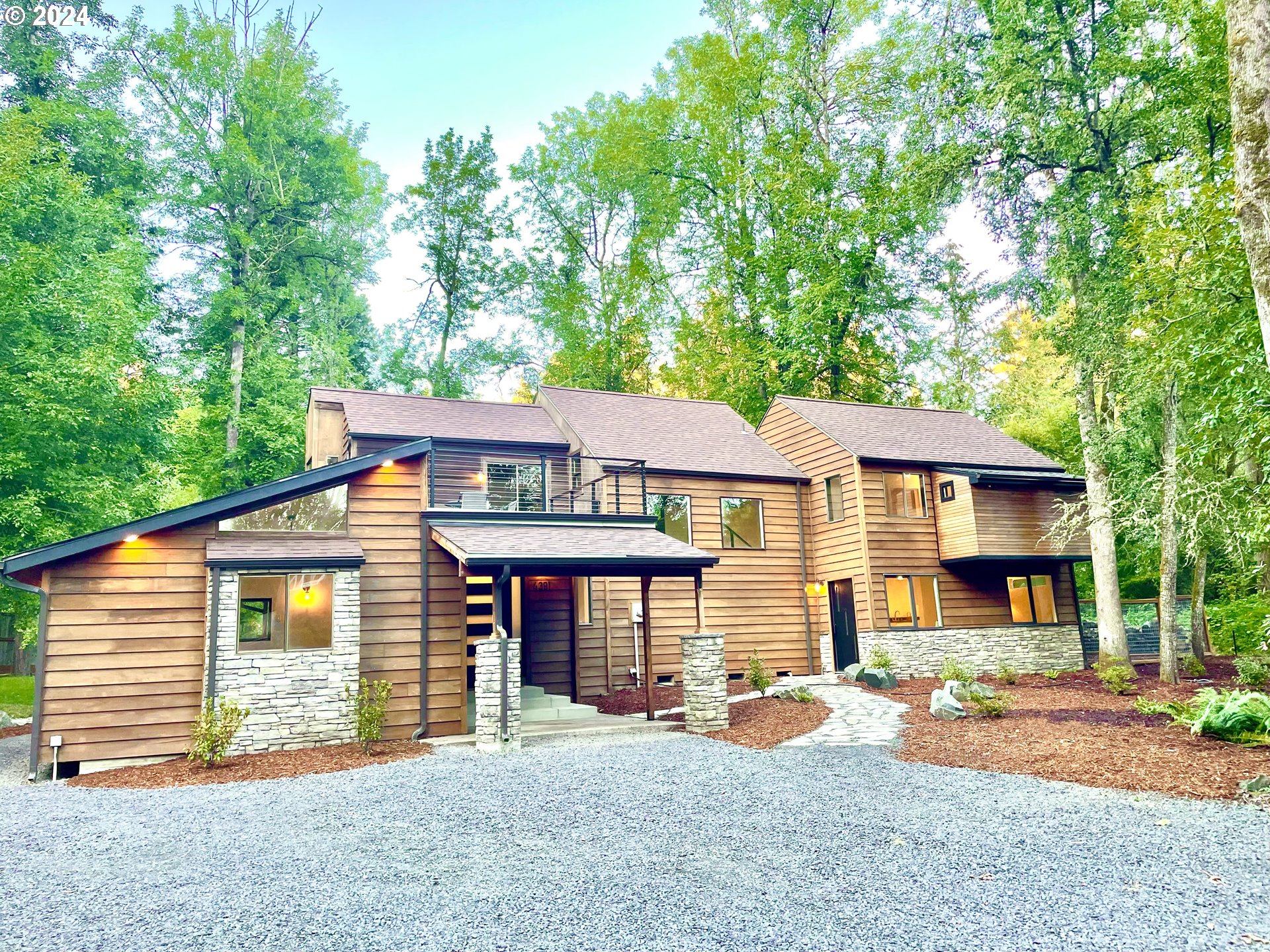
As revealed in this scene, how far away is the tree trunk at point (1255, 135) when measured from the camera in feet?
23.3

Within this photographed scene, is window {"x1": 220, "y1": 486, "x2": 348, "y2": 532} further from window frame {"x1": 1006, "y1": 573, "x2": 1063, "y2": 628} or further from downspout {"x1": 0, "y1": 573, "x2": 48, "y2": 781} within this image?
window frame {"x1": 1006, "y1": 573, "x2": 1063, "y2": 628}

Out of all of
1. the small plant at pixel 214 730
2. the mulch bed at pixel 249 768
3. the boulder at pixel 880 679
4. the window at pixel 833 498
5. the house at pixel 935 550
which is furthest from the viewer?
the window at pixel 833 498

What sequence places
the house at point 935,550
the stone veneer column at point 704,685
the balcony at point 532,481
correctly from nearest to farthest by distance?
the stone veneer column at point 704,685
the balcony at point 532,481
the house at point 935,550

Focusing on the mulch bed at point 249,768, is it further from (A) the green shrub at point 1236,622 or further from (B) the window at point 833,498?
(A) the green shrub at point 1236,622

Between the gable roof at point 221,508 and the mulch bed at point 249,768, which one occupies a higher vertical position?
the gable roof at point 221,508

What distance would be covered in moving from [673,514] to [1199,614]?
12632 mm

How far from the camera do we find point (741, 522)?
18.7 meters

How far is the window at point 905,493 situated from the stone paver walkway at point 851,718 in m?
4.56

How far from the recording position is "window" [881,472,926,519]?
18.7 meters

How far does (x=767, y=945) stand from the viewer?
4234mm

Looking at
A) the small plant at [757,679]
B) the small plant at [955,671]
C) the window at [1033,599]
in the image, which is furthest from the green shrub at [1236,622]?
the small plant at [757,679]

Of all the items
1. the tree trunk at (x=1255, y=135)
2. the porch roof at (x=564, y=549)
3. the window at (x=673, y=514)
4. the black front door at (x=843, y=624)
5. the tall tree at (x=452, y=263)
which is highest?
the tall tree at (x=452, y=263)

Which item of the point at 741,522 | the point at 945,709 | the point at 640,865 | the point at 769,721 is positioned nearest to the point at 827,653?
the point at 741,522

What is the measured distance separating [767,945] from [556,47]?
1210 inches
